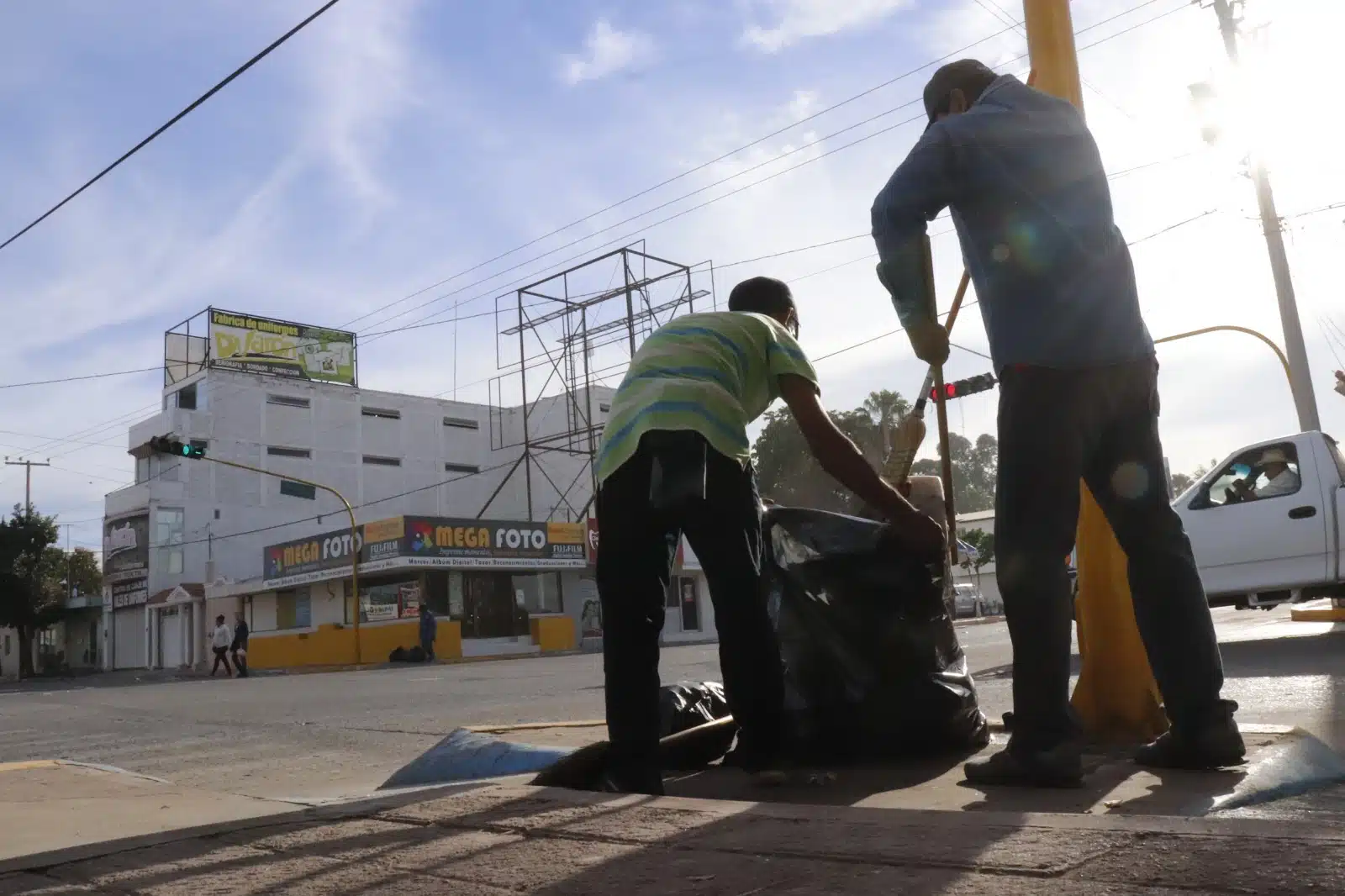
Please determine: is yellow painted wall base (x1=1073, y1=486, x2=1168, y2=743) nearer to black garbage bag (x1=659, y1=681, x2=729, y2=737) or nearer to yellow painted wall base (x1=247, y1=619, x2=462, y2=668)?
black garbage bag (x1=659, y1=681, x2=729, y2=737)

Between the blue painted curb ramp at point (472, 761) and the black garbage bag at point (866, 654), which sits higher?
the black garbage bag at point (866, 654)

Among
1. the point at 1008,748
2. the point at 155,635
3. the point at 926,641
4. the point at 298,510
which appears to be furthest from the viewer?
the point at 298,510

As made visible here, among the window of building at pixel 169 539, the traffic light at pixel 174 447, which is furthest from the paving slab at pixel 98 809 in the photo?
the window of building at pixel 169 539

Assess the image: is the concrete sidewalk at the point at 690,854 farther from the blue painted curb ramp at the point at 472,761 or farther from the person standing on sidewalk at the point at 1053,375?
the blue painted curb ramp at the point at 472,761

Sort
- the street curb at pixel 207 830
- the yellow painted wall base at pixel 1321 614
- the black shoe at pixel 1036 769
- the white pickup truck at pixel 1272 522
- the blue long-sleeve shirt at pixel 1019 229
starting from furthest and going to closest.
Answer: the yellow painted wall base at pixel 1321 614
the white pickup truck at pixel 1272 522
the blue long-sleeve shirt at pixel 1019 229
the black shoe at pixel 1036 769
the street curb at pixel 207 830

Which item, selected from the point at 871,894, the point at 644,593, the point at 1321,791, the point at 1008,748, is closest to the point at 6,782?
the point at 644,593

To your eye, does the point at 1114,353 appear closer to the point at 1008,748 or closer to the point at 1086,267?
the point at 1086,267

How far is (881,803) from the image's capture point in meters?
2.46

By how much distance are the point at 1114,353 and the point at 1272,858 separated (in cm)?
156

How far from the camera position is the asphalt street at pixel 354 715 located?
5047 mm

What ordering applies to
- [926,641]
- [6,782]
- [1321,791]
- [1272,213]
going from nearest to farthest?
[1321,791], [926,641], [6,782], [1272,213]

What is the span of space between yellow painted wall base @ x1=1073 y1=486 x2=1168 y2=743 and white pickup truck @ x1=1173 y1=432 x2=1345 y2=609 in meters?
7.07

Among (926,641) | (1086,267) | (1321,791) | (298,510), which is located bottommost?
(1321,791)

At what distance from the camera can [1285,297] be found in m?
18.4
